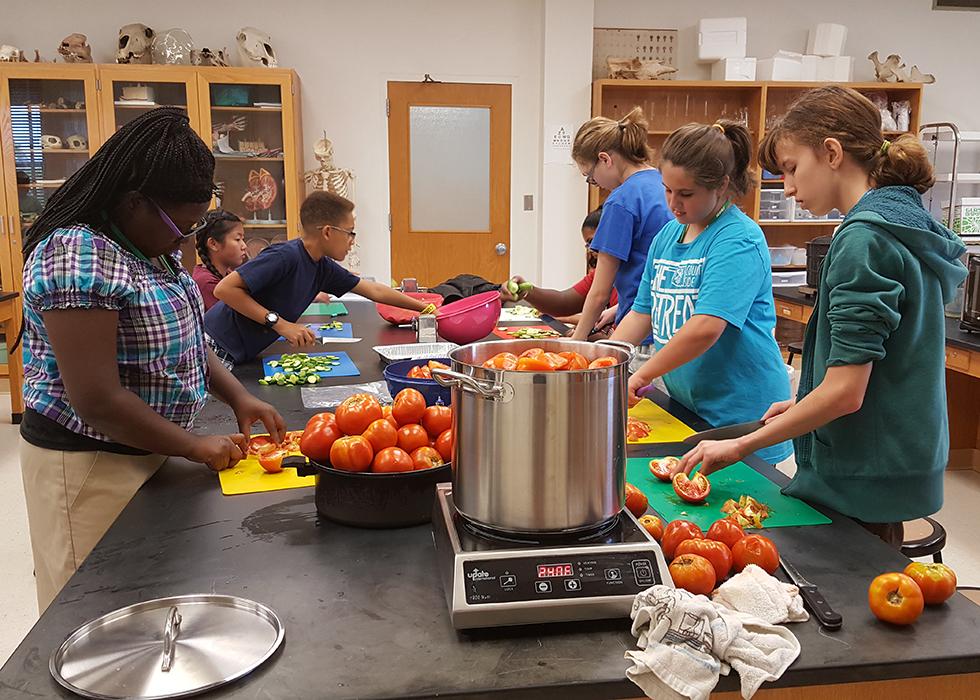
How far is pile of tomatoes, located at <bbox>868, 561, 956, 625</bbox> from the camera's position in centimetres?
101

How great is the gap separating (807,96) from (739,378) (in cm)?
71

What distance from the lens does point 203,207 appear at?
154 centimetres

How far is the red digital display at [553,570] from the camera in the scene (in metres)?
1.01

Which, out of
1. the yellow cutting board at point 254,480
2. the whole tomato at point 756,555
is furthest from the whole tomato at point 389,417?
the whole tomato at point 756,555

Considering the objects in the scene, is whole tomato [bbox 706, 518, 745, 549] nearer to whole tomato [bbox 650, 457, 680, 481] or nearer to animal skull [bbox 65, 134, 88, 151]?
whole tomato [bbox 650, 457, 680, 481]

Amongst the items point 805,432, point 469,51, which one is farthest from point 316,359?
point 469,51

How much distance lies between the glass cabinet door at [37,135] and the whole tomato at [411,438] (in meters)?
5.16

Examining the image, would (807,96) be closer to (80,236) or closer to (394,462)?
(394,462)

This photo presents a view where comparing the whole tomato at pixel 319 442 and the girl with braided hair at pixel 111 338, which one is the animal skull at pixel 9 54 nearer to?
the girl with braided hair at pixel 111 338

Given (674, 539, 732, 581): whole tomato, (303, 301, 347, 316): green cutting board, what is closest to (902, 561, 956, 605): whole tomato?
(674, 539, 732, 581): whole tomato

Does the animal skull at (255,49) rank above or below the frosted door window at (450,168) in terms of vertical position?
above

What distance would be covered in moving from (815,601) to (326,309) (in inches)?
129

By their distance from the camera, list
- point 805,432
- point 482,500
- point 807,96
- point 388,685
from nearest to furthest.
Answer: point 388,685 < point 482,500 < point 805,432 < point 807,96

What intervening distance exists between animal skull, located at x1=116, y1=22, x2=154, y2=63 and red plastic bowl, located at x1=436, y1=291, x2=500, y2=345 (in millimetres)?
3864
